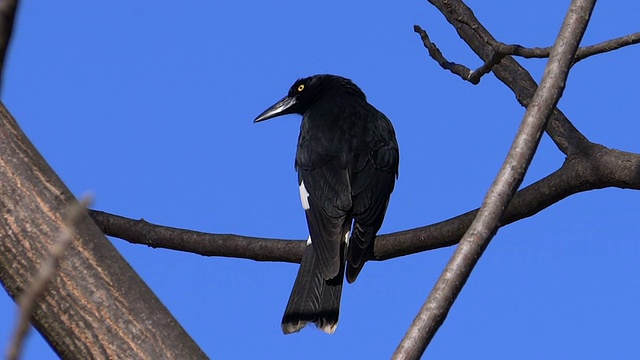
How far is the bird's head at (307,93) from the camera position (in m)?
6.56

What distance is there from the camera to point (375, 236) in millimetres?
4727

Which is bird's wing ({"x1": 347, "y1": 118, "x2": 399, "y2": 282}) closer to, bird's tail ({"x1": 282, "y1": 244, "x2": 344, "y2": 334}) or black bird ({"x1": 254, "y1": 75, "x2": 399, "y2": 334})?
black bird ({"x1": 254, "y1": 75, "x2": 399, "y2": 334})

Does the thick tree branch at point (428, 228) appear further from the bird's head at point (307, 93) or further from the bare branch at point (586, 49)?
the bird's head at point (307, 93)

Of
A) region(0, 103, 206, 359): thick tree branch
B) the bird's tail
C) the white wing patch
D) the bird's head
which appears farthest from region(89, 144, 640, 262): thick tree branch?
region(0, 103, 206, 359): thick tree branch

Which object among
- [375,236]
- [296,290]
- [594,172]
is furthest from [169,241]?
[594,172]

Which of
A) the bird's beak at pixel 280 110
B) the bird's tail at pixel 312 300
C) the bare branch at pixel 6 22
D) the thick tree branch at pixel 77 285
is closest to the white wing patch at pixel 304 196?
the bird's tail at pixel 312 300

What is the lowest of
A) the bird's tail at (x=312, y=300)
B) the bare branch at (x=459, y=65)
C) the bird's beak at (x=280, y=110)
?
the bird's tail at (x=312, y=300)

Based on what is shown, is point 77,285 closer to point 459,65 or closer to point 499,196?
point 499,196

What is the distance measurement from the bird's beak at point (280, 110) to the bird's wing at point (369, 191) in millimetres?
1134

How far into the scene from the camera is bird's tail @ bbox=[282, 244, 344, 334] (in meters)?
4.56

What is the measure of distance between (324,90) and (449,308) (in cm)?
478

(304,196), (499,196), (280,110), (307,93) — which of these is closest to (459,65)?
(304,196)

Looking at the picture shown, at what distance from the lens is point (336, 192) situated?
201 inches

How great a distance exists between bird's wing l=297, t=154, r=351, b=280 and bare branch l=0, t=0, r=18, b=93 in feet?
10.0
